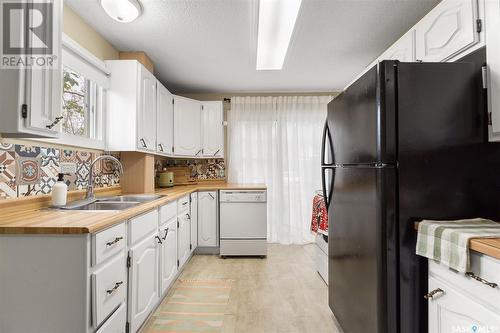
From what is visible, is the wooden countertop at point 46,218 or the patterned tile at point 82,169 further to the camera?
the patterned tile at point 82,169

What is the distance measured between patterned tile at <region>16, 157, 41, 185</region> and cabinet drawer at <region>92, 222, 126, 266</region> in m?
0.69

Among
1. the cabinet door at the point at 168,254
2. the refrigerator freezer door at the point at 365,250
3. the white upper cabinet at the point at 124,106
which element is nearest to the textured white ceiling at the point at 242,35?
the white upper cabinet at the point at 124,106

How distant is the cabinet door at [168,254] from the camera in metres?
2.15

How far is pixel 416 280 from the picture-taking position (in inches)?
47.1

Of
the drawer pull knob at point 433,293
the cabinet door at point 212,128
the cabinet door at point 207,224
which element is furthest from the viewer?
the cabinet door at point 212,128

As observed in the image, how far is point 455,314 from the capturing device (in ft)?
3.30

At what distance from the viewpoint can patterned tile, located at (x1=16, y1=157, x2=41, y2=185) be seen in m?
1.56

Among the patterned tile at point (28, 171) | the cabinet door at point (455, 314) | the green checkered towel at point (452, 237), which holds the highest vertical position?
the patterned tile at point (28, 171)

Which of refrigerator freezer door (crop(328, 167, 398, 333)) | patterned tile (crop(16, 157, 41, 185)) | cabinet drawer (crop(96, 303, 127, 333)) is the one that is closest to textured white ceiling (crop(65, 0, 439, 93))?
patterned tile (crop(16, 157, 41, 185))

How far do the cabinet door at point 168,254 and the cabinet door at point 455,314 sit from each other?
1.79 meters

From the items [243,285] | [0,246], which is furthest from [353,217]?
[0,246]

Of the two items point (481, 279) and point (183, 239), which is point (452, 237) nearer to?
point (481, 279)

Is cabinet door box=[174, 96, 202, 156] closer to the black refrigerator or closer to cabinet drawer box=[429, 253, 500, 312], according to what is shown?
the black refrigerator

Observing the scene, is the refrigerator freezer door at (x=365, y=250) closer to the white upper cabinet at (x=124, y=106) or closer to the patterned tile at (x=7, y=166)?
the white upper cabinet at (x=124, y=106)
